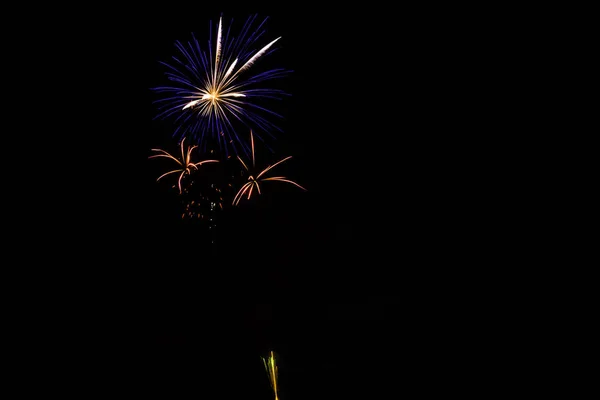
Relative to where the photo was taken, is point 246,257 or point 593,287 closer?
point 593,287

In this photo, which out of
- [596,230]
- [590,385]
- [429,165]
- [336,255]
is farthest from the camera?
[429,165]

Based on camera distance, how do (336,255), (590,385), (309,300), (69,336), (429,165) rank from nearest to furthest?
(590,385) < (69,336) < (309,300) < (336,255) < (429,165)

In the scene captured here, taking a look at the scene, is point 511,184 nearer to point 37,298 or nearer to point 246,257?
point 246,257

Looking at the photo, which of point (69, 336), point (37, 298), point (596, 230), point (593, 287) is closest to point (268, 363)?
point (69, 336)

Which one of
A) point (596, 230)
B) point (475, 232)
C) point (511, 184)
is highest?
point (511, 184)

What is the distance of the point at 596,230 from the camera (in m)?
12.0

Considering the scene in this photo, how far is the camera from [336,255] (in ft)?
46.6

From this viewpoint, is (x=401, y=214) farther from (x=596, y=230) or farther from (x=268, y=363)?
(x=268, y=363)

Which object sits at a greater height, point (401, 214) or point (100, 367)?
point (401, 214)

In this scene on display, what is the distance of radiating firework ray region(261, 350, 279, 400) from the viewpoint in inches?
390

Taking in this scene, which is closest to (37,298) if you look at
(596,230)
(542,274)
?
(542,274)

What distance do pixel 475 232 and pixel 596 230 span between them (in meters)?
2.96

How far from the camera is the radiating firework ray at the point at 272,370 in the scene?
9.91m

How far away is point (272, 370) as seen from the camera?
10406 mm
